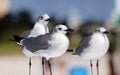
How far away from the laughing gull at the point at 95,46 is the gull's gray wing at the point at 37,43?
0.37 feet

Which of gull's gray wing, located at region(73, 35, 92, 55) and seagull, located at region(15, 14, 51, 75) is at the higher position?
seagull, located at region(15, 14, 51, 75)

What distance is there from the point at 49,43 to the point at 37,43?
37 millimetres

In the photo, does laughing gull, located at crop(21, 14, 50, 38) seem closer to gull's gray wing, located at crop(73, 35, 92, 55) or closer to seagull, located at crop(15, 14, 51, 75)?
seagull, located at crop(15, 14, 51, 75)

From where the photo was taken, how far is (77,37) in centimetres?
304

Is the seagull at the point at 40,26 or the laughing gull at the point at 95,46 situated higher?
the seagull at the point at 40,26

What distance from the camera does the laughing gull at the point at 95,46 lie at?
124cm

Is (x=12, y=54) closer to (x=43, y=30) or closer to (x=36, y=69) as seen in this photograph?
(x=36, y=69)

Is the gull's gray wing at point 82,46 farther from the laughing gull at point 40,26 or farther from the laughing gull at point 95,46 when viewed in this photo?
the laughing gull at point 40,26

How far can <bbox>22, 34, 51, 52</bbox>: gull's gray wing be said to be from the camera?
4.09 feet

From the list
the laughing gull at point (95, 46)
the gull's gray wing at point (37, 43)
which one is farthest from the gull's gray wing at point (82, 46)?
the gull's gray wing at point (37, 43)

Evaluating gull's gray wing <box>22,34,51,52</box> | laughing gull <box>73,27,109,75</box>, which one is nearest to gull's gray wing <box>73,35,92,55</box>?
laughing gull <box>73,27,109,75</box>

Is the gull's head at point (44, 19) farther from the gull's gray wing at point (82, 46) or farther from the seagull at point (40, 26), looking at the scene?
the gull's gray wing at point (82, 46)

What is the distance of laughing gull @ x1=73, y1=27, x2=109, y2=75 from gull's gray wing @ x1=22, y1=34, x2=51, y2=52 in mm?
112

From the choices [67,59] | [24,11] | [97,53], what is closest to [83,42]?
[97,53]
